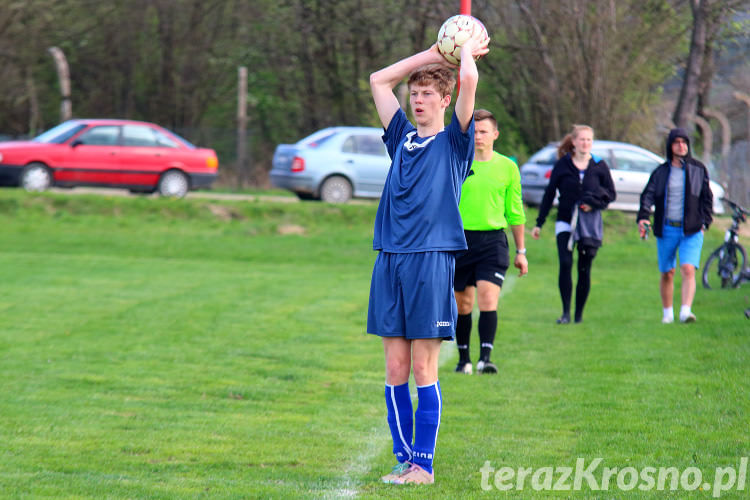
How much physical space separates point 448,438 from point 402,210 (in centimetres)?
170

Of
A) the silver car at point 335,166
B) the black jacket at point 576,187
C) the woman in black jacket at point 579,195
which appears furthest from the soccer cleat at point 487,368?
the silver car at point 335,166

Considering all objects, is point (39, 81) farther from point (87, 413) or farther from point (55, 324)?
point (87, 413)

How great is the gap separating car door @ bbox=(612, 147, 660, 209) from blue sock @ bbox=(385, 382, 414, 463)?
1789 cm

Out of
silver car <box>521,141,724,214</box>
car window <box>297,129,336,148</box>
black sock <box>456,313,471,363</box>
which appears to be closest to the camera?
black sock <box>456,313,471,363</box>

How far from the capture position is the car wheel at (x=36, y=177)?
882 inches

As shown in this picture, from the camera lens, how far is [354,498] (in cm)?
463

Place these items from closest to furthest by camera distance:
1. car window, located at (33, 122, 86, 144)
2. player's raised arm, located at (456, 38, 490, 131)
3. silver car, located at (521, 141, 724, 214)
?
player's raised arm, located at (456, 38, 490, 131) → silver car, located at (521, 141, 724, 214) → car window, located at (33, 122, 86, 144)

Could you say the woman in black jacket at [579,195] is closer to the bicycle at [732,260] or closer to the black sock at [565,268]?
the black sock at [565,268]

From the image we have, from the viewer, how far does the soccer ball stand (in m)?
4.87

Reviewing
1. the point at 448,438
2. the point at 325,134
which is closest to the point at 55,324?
the point at 448,438

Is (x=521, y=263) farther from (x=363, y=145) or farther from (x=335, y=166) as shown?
(x=363, y=145)

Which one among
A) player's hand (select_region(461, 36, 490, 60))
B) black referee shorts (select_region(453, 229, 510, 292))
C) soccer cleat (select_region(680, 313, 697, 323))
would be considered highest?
player's hand (select_region(461, 36, 490, 60))

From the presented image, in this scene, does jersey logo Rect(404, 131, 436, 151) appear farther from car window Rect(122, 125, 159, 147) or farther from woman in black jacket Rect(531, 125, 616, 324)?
car window Rect(122, 125, 159, 147)

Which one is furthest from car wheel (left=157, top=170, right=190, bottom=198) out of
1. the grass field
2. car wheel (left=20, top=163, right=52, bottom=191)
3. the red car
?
the grass field
